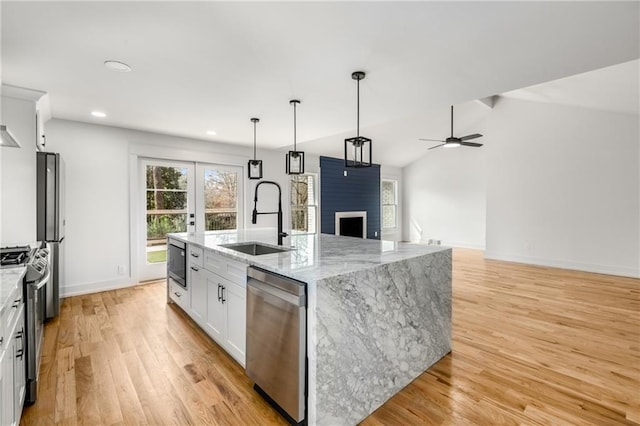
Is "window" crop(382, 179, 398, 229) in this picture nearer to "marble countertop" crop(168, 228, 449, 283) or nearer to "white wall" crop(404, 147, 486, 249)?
"white wall" crop(404, 147, 486, 249)

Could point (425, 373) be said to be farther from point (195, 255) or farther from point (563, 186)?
point (563, 186)

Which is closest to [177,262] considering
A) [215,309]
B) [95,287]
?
[215,309]

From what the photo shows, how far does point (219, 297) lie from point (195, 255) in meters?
0.68

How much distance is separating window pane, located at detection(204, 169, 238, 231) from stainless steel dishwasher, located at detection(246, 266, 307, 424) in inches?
145

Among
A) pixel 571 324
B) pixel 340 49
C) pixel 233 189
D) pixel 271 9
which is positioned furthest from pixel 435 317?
pixel 233 189

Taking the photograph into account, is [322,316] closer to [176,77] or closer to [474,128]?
[176,77]

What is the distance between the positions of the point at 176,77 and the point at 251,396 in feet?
8.75

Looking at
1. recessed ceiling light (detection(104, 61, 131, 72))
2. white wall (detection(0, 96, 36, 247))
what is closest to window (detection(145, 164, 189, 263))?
white wall (detection(0, 96, 36, 247))

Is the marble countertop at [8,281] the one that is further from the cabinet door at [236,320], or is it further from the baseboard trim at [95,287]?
the baseboard trim at [95,287]

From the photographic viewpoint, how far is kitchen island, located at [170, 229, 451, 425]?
1.65 m

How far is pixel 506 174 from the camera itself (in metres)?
6.58

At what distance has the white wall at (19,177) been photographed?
2.79 metres

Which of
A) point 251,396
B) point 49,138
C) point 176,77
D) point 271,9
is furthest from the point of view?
point 49,138

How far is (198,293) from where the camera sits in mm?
2982
